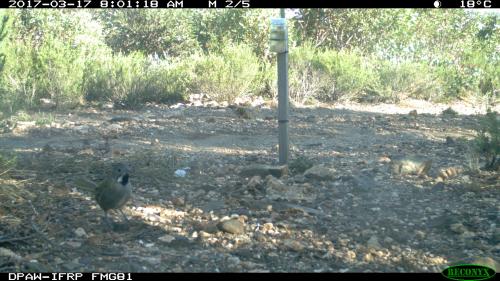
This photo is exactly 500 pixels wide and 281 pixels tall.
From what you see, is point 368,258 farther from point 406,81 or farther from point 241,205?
point 406,81

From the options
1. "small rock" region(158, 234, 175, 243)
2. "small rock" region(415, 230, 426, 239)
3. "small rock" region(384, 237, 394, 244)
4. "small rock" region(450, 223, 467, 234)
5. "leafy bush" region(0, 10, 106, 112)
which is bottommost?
"small rock" region(415, 230, 426, 239)

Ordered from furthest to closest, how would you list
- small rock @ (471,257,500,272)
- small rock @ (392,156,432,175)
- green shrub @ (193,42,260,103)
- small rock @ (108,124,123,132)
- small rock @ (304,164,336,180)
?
green shrub @ (193,42,260,103) < small rock @ (108,124,123,132) < small rock @ (392,156,432,175) < small rock @ (304,164,336,180) < small rock @ (471,257,500,272)

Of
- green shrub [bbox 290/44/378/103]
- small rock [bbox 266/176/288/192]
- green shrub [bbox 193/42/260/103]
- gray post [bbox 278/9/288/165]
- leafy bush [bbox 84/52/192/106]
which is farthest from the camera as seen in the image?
green shrub [bbox 290/44/378/103]

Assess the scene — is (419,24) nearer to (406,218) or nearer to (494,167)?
(494,167)

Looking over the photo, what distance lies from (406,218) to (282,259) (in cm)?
124

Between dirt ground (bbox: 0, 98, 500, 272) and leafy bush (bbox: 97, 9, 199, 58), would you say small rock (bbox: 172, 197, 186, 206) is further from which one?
leafy bush (bbox: 97, 9, 199, 58)

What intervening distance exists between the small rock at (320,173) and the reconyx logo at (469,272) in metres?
2.07

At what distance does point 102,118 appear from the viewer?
9352 mm

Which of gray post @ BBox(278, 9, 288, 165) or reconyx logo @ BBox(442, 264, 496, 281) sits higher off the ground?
gray post @ BBox(278, 9, 288, 165)

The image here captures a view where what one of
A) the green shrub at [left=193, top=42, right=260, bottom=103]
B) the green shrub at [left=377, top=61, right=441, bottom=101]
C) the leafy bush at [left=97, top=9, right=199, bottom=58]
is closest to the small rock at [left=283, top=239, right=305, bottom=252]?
the green shrub at [left=193, top=42, right=260, bottom=103]

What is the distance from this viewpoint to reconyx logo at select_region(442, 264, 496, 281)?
3.50 meters

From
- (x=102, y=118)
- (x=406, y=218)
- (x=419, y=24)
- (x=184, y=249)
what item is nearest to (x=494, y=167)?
(x=406, y=218)

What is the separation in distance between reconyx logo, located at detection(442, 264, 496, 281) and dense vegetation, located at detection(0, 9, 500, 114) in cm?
391

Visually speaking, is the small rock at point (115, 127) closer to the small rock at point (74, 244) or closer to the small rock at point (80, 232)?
the small rock at point (80, 232)
